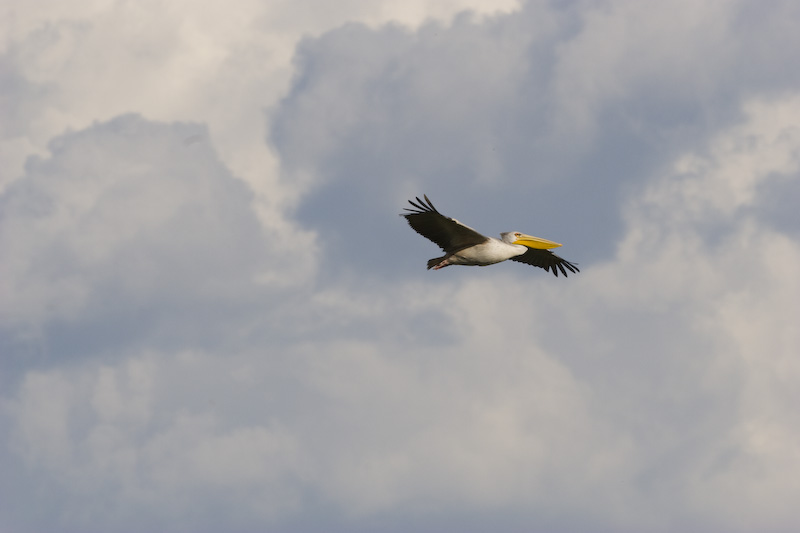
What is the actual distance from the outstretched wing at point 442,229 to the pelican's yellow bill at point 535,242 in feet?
11.6

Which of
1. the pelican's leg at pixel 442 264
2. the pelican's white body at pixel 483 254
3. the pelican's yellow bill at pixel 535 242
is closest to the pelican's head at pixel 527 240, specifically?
the pelican's yellow bill at pixel 535 242

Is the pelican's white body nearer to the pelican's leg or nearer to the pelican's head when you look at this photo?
the pelican's leg

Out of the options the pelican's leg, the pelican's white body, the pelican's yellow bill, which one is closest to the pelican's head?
the pelican's yellow bill

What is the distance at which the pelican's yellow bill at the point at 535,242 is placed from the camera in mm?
32537

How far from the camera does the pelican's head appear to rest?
3225 cm

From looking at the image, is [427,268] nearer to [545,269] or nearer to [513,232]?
[513,232]

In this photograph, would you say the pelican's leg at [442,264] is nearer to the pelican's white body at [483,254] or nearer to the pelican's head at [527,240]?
the pelican's white body at [483,254]

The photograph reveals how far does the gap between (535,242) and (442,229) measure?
5.25m

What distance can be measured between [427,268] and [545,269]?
20.2 feet

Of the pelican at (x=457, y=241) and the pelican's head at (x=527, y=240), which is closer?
the pelican at (x=457, y=241)

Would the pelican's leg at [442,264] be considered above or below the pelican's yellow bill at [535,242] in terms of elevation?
below

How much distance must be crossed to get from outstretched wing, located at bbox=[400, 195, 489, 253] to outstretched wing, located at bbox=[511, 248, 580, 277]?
4.56 meters

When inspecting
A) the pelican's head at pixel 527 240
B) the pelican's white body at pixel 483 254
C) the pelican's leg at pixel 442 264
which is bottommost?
the pelican's leg at pixel 442 264

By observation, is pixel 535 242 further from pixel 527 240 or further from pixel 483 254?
pixel 483 254
